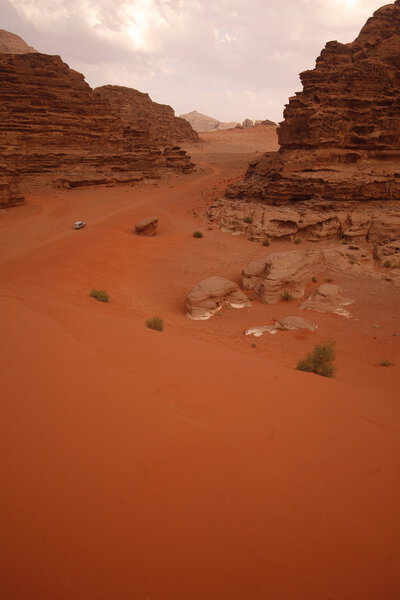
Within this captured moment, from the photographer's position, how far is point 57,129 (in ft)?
77.5

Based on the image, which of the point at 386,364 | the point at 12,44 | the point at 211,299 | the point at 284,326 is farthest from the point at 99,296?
the point at 12,44

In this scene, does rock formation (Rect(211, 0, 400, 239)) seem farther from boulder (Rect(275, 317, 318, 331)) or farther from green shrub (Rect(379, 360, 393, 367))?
green shrub (Rect(379, 360, 393, 367))

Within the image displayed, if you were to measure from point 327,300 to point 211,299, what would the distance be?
312cm

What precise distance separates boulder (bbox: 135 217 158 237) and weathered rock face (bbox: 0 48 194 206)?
11.5 m

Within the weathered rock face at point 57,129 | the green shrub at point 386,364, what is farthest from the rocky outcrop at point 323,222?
the weathered rock face at point 57,129

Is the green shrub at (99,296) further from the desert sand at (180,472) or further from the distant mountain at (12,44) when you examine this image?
the distant mountain at (12,44)

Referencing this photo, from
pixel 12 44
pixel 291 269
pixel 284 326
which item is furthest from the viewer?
pixel 12 44

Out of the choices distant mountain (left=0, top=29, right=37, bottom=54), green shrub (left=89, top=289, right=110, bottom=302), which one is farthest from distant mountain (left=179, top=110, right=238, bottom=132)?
green shrub (left=89, top=289, right=110, bottom=302)

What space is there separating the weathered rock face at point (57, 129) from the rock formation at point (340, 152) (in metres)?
→ 13.1

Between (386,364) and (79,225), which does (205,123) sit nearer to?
(79,225)

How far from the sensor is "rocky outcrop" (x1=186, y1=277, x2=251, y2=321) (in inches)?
326

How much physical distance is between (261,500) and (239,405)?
3.54 feet

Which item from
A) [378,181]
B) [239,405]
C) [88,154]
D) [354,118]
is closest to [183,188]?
[88,154]

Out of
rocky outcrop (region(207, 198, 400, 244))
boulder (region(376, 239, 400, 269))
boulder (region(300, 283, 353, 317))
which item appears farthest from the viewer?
rocky outcrop (region(207, 198, 400, 244))
